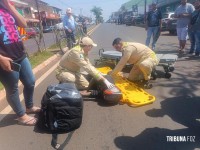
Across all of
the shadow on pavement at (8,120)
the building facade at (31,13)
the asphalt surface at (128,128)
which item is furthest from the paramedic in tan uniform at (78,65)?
the building facade at (31,13)

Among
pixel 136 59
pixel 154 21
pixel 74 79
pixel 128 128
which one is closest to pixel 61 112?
pixel 128 128

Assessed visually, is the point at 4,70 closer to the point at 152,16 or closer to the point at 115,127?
the point at 115,127

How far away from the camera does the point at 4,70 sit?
3.51 metres

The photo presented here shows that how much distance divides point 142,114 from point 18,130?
2011 millimetres

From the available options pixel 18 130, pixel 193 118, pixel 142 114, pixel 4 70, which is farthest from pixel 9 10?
pixel 193 118

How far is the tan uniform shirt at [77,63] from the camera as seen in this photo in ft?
15.7

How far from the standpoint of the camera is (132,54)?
18.4 ft

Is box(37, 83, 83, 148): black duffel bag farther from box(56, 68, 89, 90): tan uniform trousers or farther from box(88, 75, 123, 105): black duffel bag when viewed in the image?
box(56, 68, 89, 90): tan uniform trousers

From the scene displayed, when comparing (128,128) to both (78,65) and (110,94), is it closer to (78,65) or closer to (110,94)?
(110,94)

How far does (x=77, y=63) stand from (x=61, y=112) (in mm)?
1596

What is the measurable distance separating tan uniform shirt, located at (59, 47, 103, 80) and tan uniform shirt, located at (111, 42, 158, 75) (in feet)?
2.38

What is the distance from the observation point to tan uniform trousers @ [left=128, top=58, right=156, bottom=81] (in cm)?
550

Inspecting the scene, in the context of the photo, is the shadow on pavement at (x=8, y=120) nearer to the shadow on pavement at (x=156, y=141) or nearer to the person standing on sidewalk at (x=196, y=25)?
the shadow on pavement at (x=156, y=141)

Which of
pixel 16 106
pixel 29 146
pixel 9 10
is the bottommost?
pixel 29 146
